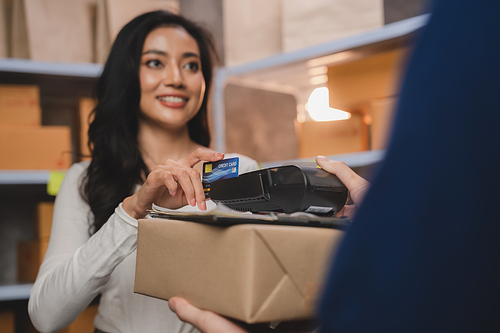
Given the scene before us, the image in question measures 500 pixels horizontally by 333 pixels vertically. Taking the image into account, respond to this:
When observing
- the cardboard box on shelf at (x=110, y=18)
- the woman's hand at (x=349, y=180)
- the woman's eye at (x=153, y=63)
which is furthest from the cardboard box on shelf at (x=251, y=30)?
the woman's hand at (x=349, y=180)

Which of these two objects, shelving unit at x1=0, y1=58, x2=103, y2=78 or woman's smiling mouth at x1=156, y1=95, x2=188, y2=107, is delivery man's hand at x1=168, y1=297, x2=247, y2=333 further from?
shelving unit at x1=0, y1=58, x2=103, y2=78

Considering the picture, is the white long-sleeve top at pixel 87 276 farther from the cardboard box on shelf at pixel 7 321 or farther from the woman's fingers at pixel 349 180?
the cardboard box on shelf at pixel 7 321

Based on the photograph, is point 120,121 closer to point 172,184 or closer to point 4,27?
point 172,184

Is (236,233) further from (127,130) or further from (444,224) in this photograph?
(127,130)

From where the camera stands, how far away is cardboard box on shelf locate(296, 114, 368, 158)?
1483 millimetres

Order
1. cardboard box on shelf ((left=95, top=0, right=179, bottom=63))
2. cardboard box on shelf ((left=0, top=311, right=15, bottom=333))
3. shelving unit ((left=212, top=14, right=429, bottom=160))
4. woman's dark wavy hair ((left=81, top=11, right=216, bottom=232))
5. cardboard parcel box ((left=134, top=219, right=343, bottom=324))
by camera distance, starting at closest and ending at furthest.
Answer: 1. cardboard parcel box ((left=134, top=219, right=343, bottom=324))
2. woman's dark wavy hair ((left=81, top=11, right=216, bottom=232))
3. shelving unit ((left=212, top=14, right=429, bottom=160))
4. cardboard box on shelf ((left=0, top=311, right=15, bottom=333))
5. cardboard box on shelf ((left=95, top=0, right=179, bottom=63))

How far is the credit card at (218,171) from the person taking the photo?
58cm

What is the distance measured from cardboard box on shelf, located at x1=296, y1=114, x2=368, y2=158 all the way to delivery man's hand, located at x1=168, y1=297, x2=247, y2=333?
1.14 metres

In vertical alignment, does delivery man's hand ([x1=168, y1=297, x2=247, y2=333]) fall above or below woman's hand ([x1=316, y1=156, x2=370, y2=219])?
below

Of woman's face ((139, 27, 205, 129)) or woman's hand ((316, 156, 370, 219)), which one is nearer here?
woman's hand ((316, 156, 370, 219))

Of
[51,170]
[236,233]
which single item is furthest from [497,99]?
[51,170]

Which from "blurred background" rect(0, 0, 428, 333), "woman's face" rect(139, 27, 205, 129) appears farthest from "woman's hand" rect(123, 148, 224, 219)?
"blurred background" rect(0, 0, 428, 333)

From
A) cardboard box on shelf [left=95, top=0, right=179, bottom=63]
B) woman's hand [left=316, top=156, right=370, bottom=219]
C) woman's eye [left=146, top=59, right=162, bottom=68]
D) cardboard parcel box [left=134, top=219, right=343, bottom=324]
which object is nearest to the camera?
cardboard parcel box [left=134, top=219, right=343, bottom=324]

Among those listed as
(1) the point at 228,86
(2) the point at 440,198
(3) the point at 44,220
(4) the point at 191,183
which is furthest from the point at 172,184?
(1) the point at 228,86
